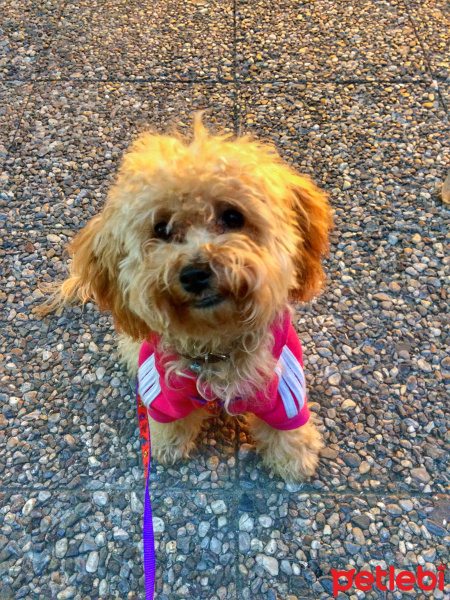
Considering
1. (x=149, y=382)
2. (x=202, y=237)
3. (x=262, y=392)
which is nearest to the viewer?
(x=202, y=237)

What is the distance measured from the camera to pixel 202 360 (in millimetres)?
2342

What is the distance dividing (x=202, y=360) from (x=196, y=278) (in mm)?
583

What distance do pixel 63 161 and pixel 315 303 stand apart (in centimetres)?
252

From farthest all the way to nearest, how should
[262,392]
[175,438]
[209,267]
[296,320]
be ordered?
[296,320] → [175,438] → [262,392] → [209,267]

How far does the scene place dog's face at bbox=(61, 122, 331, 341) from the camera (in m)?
1.90

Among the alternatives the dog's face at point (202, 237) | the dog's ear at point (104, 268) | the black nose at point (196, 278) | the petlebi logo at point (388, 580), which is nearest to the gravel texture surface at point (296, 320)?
the petlebi logo at point (388, 580)

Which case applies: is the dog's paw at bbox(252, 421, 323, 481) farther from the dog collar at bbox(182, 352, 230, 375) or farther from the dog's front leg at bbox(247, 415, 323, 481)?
the dog collar at bbox(182, 352, 230, 375)

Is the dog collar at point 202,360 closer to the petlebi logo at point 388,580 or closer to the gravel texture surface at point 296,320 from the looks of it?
the gravel texture surface at point 296,320

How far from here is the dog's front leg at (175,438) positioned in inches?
110

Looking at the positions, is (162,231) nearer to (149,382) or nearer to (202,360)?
(202,360)

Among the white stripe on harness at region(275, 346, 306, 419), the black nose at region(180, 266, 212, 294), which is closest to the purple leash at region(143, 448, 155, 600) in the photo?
the white stripe on harness at region(275, 346, 306, 419)

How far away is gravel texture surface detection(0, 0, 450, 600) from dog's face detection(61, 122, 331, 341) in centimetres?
111

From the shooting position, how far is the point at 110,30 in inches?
221

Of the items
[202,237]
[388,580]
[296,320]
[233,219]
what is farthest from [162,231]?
[388,580]
